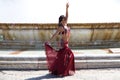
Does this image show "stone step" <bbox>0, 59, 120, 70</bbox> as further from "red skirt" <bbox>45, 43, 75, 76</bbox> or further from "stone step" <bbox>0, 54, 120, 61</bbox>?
"red skirt" <bbox>45, 43, 75, 76</bbox>

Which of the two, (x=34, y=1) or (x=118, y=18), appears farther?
(x=34, y=1)

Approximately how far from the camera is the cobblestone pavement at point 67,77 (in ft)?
29.2

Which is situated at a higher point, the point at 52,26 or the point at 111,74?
the point at 52,26

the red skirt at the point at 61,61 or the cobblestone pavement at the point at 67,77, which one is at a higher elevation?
the red skirt at the point at 61,61

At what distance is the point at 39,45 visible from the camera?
11.5m

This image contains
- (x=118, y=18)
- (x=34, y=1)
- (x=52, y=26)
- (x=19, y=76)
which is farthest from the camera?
(x=34, y=1)

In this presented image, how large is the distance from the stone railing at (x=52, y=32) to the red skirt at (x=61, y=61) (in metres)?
2.26

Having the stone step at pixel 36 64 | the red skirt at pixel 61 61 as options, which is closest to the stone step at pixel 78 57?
the stone step at pixel 36 64

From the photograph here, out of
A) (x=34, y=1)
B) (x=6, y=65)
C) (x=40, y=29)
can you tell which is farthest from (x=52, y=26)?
(x=34, y=1)

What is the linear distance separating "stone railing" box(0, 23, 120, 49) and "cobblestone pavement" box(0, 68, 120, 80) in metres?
2.07

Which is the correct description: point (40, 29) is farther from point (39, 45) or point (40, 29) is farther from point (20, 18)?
point (20, 18)

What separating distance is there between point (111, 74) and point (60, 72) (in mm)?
1187

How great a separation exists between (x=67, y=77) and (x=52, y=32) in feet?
8.66

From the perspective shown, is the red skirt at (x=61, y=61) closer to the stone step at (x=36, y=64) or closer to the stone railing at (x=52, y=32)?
the stone step at (x=36, y=64)
